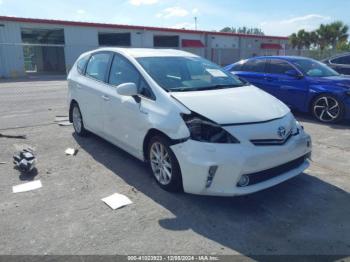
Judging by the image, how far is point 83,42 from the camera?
91.3ft

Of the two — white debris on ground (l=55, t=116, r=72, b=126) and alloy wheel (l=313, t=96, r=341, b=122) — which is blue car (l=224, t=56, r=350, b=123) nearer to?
alloy wheel (l=313, t=96, r=341, b=122)

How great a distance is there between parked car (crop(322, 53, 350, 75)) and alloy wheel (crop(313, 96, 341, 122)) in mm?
3738

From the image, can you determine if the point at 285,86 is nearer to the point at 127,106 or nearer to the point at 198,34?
the point at 127,106

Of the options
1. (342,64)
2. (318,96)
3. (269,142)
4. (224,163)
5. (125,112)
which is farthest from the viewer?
(342,64)

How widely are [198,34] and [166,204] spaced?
1340 inches

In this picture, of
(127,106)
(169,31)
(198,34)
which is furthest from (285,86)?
(198,34)

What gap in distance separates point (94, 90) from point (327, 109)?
5.12 meters

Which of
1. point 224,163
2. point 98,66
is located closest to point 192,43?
point 98,66

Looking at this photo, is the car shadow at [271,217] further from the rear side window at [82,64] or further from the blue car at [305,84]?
the blue car at [305,84]

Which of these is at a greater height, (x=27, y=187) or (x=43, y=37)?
(x=43, y=37)

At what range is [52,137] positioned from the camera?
21.3 ft

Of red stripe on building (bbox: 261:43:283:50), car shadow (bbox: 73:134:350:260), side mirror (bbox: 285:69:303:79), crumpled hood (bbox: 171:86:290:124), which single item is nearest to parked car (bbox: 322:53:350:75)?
side mirror (bbox: 285:69:303:79)

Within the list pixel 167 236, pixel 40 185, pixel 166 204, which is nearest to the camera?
pixel 167 236

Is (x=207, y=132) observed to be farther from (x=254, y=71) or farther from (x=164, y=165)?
(x=254, y=71)
